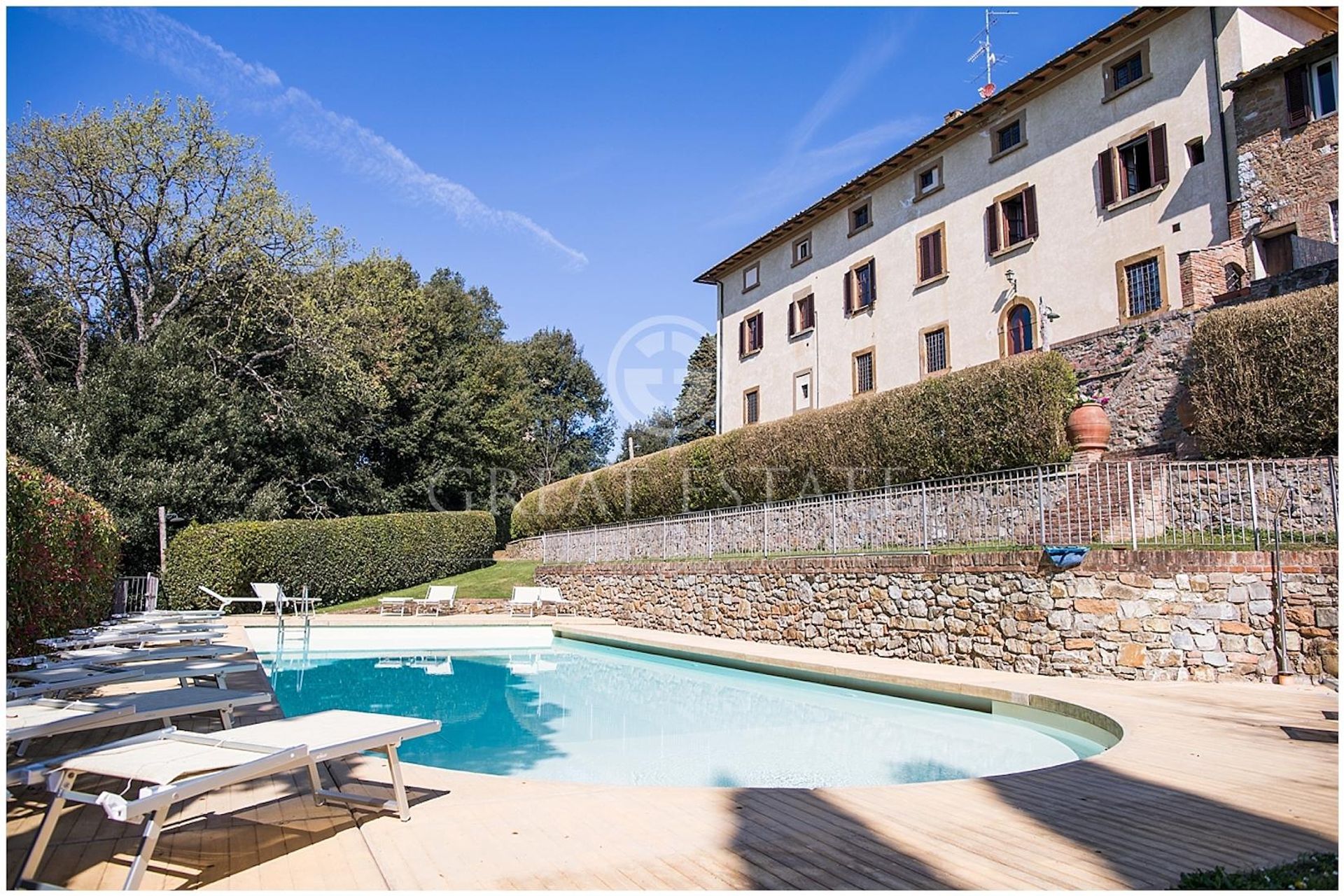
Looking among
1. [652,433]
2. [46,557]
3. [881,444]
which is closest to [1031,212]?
[881,444]

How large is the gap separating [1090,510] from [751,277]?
21.9 metres

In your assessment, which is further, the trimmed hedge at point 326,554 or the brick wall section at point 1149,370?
the trimmed hedge at point 326,554

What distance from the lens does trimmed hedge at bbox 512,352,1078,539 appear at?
1412 cm

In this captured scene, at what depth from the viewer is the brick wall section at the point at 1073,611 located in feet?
28.2

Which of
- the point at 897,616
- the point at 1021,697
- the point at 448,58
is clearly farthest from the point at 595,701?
the point at 448,58

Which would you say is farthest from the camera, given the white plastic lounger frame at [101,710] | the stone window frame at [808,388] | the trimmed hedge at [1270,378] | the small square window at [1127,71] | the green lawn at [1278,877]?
the stone window frame at [808,388]

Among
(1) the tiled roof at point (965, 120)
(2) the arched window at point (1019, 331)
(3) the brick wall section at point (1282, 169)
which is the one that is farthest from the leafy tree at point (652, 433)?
(3) the brick wall section at point (1282, 169)

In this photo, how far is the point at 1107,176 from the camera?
60.8 feet

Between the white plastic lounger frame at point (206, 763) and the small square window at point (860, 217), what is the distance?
2406 cm

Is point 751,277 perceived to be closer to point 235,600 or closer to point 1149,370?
point 1149,370

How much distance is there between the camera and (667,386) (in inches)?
1802

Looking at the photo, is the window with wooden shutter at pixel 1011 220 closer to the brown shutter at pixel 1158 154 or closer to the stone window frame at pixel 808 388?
the brown shutter at pixel 1158 154

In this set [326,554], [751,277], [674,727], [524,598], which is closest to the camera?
[674,727]

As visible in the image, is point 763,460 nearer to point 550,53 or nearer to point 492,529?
point 492,529
